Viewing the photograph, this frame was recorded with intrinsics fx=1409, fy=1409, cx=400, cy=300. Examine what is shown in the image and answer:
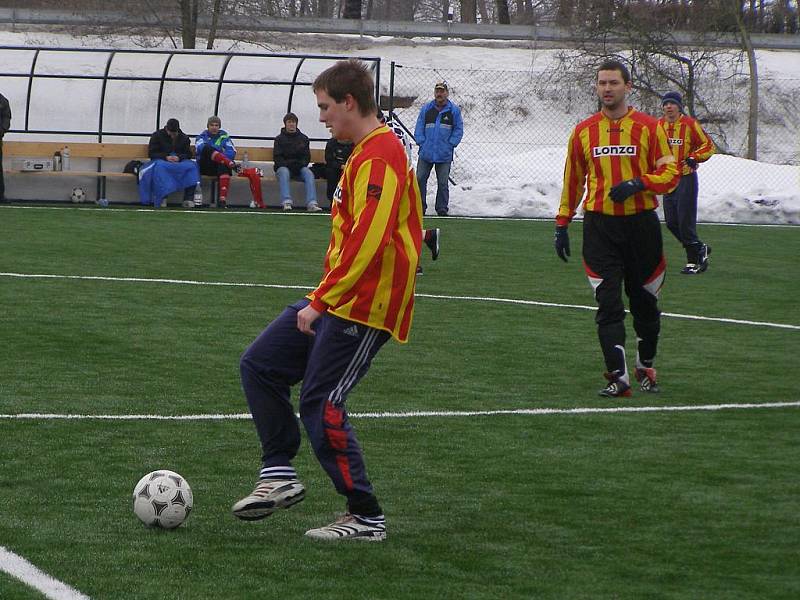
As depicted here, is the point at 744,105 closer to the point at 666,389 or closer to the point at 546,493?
the point at 666,389

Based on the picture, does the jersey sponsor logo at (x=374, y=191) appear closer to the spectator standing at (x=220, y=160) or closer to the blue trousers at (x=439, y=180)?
the blue trousers at (x=439, y=180)

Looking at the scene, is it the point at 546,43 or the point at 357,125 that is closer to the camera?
the point at 357,125

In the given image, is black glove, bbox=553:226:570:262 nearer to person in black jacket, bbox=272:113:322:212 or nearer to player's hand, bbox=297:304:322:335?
player's hand, bbox=297:304:322:335

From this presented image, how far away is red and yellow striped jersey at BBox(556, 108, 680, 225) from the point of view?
809 cm

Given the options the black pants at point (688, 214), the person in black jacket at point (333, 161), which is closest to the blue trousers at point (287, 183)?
the person in black jacket at point (333, 161)

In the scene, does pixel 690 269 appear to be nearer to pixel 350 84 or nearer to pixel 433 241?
pixel 433 241

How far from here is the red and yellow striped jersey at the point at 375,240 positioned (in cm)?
480

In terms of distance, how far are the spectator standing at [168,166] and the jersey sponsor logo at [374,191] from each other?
18.5 meters

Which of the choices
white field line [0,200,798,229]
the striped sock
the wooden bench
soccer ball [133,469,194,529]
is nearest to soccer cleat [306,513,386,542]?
the striped sock

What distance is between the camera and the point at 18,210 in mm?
21281

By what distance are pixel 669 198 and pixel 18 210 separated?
10.2 m

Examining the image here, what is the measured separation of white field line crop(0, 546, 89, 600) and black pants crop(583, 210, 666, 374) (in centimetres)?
423

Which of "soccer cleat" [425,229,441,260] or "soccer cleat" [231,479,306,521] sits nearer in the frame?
"soccer cleat" [231,479,306,521]

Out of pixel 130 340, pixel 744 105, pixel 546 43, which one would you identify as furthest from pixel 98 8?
pixel 130 340
